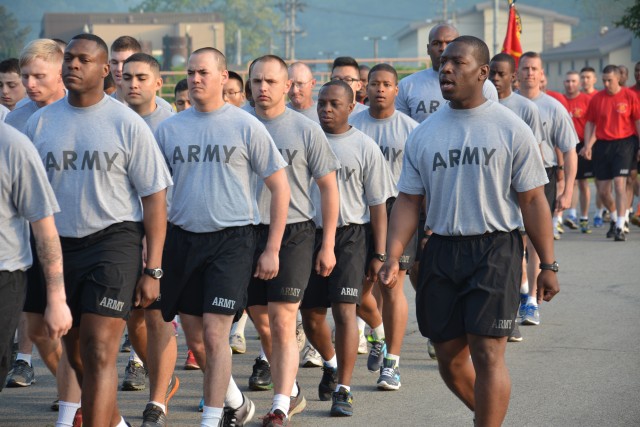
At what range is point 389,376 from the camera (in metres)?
8.79

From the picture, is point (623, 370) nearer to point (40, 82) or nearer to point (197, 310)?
point (197, 310)

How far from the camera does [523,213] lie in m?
6.58

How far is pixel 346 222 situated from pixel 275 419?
180 centimetres

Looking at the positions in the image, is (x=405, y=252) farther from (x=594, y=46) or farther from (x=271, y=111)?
(x=594, y=46)

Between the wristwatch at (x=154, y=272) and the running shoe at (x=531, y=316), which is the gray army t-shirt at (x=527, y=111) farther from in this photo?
the wristwatch at (x=154, y=272)

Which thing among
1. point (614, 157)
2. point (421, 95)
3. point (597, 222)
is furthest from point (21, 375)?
point (597, 222)

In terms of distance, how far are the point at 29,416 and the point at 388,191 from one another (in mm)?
2988

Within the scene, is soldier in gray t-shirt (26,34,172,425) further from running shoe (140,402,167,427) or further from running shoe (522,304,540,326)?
running shoe (522,304,540,326)

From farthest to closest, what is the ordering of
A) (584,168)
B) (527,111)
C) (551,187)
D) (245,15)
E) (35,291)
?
(245,15) < (584,168) < (551,187) < (527,111) < (35,291)

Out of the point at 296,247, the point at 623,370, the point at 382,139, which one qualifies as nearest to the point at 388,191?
the point at 382,139

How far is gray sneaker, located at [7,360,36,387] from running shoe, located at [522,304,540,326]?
4.56 meters

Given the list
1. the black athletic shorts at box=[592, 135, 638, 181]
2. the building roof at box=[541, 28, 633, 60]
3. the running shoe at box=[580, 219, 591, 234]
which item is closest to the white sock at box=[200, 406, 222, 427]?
the black athletic shorts at box=[592, 135, 638, 181]

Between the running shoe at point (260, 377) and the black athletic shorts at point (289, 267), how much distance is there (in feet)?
2.90

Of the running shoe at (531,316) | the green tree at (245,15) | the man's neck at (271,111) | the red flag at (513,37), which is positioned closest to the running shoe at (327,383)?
the man's neck at (271,111)
